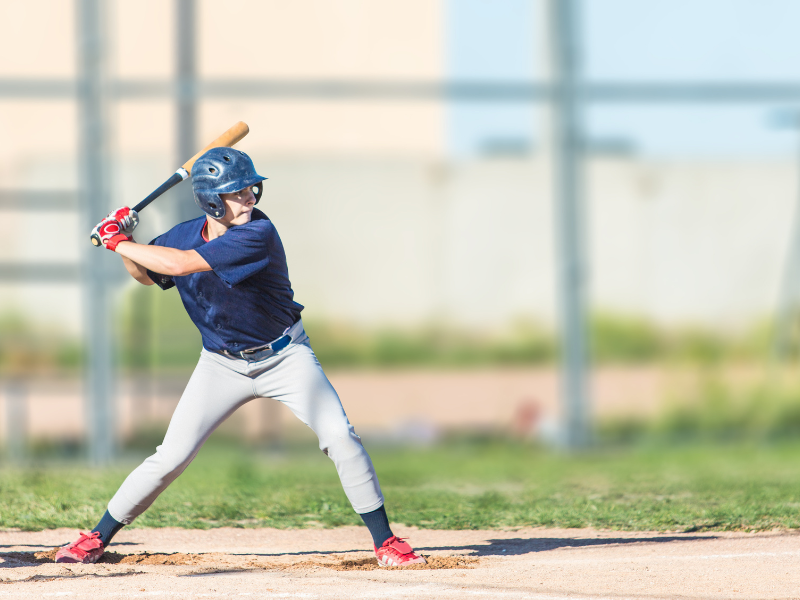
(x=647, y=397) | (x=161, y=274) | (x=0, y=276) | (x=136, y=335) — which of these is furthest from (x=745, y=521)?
(x=0, y=276)

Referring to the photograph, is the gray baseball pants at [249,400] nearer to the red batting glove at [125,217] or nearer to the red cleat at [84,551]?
the red cleat at [84,551]

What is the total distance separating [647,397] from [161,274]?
5.47m

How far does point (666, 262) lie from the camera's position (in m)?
8.62

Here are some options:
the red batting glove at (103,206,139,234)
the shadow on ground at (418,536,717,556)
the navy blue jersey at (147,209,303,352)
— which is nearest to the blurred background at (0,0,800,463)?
the shadow on ground at (418,536,717,556)

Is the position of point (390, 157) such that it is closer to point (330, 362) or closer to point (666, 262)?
point (330, 362)

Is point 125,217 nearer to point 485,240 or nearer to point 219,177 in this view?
point 219,177

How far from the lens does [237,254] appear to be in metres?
3.82

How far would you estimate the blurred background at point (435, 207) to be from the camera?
819 centimetres

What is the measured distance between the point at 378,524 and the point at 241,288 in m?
1.02

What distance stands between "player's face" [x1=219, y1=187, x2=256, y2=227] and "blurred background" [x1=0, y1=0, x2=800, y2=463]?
13.9 ft

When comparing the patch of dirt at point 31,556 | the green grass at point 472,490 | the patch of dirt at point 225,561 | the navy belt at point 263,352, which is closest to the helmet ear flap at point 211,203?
the navy belt at point 263,352

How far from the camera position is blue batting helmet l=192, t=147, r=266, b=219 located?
3928 millimetres

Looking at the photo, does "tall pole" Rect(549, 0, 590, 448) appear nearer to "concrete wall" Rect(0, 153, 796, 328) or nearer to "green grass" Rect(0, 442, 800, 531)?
"concrete wall" Rect(0, 153, 796, 328)

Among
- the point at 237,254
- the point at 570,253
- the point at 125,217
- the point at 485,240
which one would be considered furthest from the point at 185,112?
the point at 237,254
